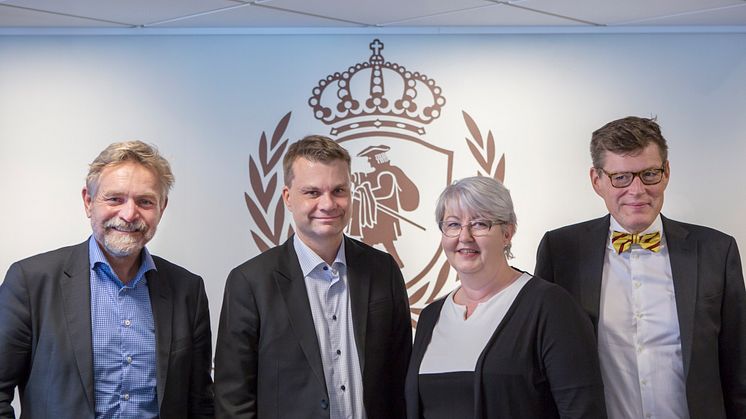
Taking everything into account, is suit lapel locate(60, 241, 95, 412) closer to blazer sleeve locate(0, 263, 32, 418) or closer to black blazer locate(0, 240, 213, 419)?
black blazer locate(0, 240, 213, 419)

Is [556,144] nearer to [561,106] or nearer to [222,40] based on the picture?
[561,106]

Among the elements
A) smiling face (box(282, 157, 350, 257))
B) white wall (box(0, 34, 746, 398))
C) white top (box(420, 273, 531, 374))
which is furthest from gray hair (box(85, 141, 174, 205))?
white wall (box(0, 34, 746, 398))

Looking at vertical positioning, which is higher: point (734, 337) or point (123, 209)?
point (123, 209)

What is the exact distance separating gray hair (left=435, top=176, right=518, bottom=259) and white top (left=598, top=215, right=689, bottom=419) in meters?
0.50

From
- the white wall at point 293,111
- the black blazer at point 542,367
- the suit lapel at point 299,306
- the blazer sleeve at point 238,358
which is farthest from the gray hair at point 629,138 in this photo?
the white wall at point 293,111

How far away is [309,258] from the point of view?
10.0 feet

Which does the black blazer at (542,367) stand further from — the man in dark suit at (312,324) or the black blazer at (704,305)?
the man in dark suit at (312,324)

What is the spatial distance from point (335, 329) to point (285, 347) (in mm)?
197

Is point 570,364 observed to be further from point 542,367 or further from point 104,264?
point 104,264

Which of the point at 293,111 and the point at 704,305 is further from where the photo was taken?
the point at 293,111

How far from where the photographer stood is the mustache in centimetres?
281

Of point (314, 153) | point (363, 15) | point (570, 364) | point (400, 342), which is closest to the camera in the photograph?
point (570, 364)

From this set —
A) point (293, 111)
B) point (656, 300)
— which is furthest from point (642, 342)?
point (293, 111)

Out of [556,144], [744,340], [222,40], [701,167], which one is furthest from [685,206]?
[222,40]
